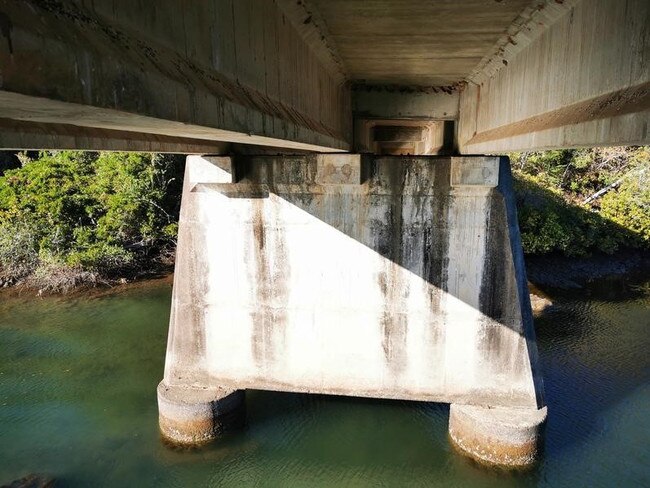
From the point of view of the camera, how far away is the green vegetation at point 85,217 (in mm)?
14730

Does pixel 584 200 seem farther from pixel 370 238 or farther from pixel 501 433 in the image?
pixel 370 238

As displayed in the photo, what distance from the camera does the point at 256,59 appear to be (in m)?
3.16

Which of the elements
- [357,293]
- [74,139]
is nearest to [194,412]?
[357,293]

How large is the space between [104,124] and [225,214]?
589 centimetres

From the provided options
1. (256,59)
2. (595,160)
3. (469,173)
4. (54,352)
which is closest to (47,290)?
(54,352)

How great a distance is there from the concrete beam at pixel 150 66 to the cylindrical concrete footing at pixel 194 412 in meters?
5.87

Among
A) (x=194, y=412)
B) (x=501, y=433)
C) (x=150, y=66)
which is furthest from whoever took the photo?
(x=194, y=412)

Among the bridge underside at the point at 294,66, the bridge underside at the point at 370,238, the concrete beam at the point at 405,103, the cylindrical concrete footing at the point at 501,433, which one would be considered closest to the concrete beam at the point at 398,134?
the bridge underside at the point at 370,238

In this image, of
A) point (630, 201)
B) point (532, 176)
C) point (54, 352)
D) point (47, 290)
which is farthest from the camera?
point (532, 176)

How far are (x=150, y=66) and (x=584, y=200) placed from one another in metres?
21.6

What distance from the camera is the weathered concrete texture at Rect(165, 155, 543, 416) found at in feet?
24.3

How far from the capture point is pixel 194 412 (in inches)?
321

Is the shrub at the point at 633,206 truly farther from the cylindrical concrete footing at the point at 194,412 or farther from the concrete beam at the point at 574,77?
the cylindrical concrete footing at the point at 194,412

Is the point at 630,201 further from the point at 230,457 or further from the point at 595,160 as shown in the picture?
the point at 230,457
